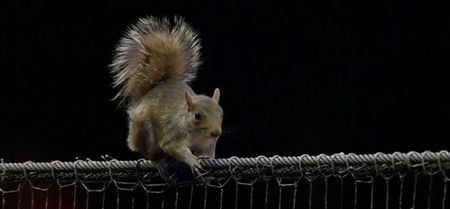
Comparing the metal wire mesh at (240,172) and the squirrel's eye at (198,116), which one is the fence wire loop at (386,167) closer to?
the metal wire mesh at (240,172)

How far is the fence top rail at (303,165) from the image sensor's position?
6.45 ft

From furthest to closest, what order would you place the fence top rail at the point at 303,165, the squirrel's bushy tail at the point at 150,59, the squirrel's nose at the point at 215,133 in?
the squirrel's bushy tail at the point at 150,59, the squirrel's nose at the point at 215,133, the fence top rail at the point at 303,165

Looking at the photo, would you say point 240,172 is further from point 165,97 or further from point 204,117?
point 165,97

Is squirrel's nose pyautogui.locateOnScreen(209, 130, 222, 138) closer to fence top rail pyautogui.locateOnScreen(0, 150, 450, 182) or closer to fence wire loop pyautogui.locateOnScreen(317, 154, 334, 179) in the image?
fence top rail pyautogui.locateOnScreen(0, 150, 450, 182)

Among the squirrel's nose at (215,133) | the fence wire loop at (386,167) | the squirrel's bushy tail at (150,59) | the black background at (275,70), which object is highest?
the black background at (275,70)

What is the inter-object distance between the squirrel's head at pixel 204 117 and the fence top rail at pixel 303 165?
0.51 feet

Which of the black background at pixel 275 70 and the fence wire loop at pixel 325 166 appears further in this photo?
the black background at pixel 275 70

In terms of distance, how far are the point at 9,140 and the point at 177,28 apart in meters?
1.68

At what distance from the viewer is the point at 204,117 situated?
8.04 ft

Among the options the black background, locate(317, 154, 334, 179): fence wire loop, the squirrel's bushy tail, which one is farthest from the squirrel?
the black background

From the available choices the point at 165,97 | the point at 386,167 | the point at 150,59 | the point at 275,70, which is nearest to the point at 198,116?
the point at 165,97

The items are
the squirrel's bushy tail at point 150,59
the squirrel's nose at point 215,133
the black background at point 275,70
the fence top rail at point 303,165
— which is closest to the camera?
the fence top rail at point 303,165

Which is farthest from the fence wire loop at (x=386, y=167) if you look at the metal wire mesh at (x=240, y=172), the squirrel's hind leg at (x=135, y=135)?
the squirrel's hind leg at (x=135, y=135)

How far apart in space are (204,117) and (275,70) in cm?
151
